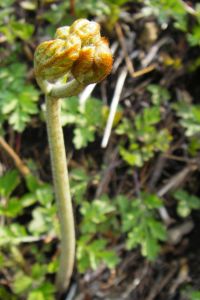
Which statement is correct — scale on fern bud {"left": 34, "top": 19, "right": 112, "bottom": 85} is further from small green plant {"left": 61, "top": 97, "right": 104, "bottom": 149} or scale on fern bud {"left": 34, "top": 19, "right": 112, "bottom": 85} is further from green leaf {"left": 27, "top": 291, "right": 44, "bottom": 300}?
green leaf {"left": 27, "top": 291, "right": 44, "bottom": 300}

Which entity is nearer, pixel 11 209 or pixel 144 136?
pixel 11 209

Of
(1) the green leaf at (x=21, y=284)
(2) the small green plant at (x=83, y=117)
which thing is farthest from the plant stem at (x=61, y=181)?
(2) the small green plant at (x=83, y=117)

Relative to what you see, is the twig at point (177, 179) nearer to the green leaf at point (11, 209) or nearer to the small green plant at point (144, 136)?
the small green plant at point (144, 136)

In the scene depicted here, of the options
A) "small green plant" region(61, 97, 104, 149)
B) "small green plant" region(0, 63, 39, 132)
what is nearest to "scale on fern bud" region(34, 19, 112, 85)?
"small green plant" region(0, 63, 39, 132)

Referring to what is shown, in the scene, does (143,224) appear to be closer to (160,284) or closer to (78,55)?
(160,284)

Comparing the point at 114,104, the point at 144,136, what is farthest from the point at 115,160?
the point at 114,104

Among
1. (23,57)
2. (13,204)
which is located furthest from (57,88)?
(23,57)

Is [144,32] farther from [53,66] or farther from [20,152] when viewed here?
[53,66]
